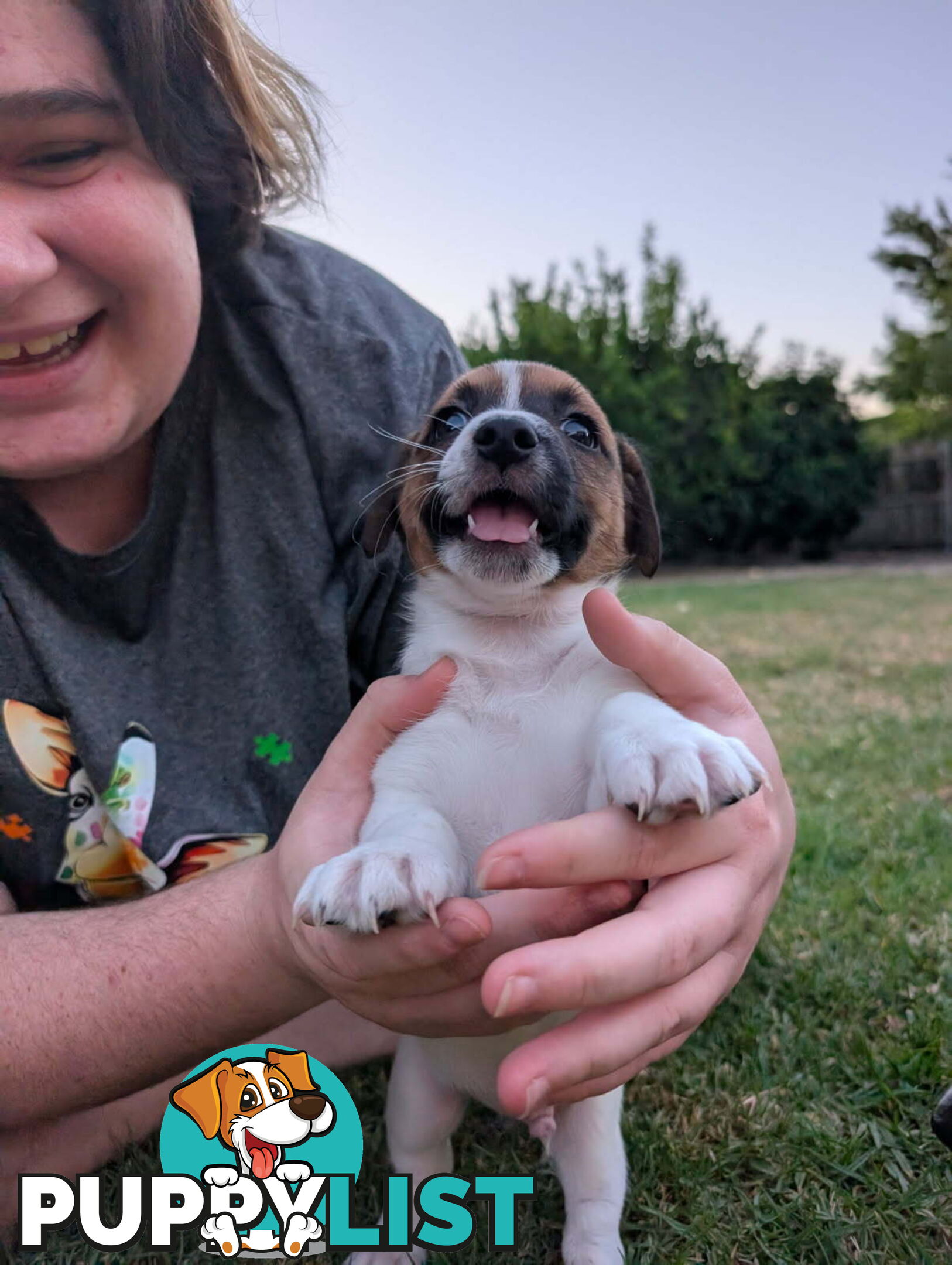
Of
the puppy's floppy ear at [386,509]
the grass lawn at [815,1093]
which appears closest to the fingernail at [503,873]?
the grass lawn at [815,1093]

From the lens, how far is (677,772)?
1450 mm

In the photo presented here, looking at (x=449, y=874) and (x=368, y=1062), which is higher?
(x=449, y=874)

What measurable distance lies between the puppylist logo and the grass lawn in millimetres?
52

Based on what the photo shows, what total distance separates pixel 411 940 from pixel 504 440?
1034 mm

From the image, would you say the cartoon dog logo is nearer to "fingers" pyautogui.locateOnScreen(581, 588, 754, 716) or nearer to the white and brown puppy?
the white and brown puppy

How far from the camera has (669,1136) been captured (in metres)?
1.95

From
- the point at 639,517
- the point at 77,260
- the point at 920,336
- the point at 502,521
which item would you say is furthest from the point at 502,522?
the point at 920,336

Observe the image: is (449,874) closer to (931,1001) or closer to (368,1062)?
(368,1062)

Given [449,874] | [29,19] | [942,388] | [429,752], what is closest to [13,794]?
[429,752]

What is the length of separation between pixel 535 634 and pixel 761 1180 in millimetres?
1109

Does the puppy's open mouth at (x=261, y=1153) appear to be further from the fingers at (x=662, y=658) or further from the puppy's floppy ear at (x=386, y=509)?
the puppy's floppy ear at (x=386, y=509)

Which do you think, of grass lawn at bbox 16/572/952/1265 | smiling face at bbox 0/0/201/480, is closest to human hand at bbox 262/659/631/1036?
grass lawn at bbox 16/572/952/1265

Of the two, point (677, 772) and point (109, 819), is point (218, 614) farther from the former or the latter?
Answer: point (677, 772)

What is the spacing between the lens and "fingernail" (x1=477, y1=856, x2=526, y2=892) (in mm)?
1356
